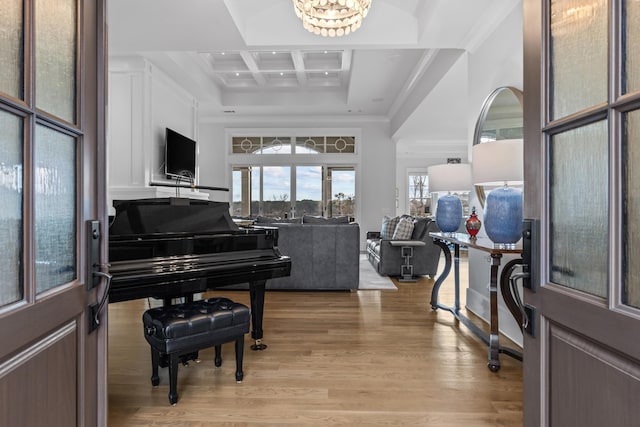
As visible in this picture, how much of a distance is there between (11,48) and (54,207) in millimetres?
376

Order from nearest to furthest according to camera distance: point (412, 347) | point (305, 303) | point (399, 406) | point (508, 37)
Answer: point (399, 406)
point (412, 347)
point (508, 37)
point (305, 303)

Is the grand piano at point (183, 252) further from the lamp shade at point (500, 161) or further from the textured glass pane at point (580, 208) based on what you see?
the textured glass pane at point (580, 208)

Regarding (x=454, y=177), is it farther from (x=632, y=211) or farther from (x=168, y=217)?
(x=632, y=211)

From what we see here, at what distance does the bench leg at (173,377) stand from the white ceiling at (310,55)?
3.14 meters

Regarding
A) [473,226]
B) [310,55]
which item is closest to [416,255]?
[473,226]

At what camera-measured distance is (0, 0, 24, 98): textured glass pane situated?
29.0 inches

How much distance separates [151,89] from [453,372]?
5.33 metres

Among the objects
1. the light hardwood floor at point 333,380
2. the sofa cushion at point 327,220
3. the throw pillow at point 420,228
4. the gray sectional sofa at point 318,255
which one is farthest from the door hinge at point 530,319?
the throw pillow at point 420,228

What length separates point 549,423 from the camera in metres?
0.94

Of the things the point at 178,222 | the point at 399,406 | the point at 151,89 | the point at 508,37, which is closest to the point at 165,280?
the point at 178,222

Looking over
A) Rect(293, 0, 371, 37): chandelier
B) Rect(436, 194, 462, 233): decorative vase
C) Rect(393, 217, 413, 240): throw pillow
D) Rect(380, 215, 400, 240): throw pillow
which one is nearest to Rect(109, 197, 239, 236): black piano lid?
Rect(293, 0, 371, 37): chandelier

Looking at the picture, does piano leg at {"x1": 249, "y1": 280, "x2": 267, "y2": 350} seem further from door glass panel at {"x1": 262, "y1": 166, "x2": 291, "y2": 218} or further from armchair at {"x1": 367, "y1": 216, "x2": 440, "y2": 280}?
door glass panel at {"x1": 262, "y1": 166, "x2": 291, "y2": 218}

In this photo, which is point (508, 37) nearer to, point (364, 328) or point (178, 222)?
point (364, 328)

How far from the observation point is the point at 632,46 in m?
0.71
